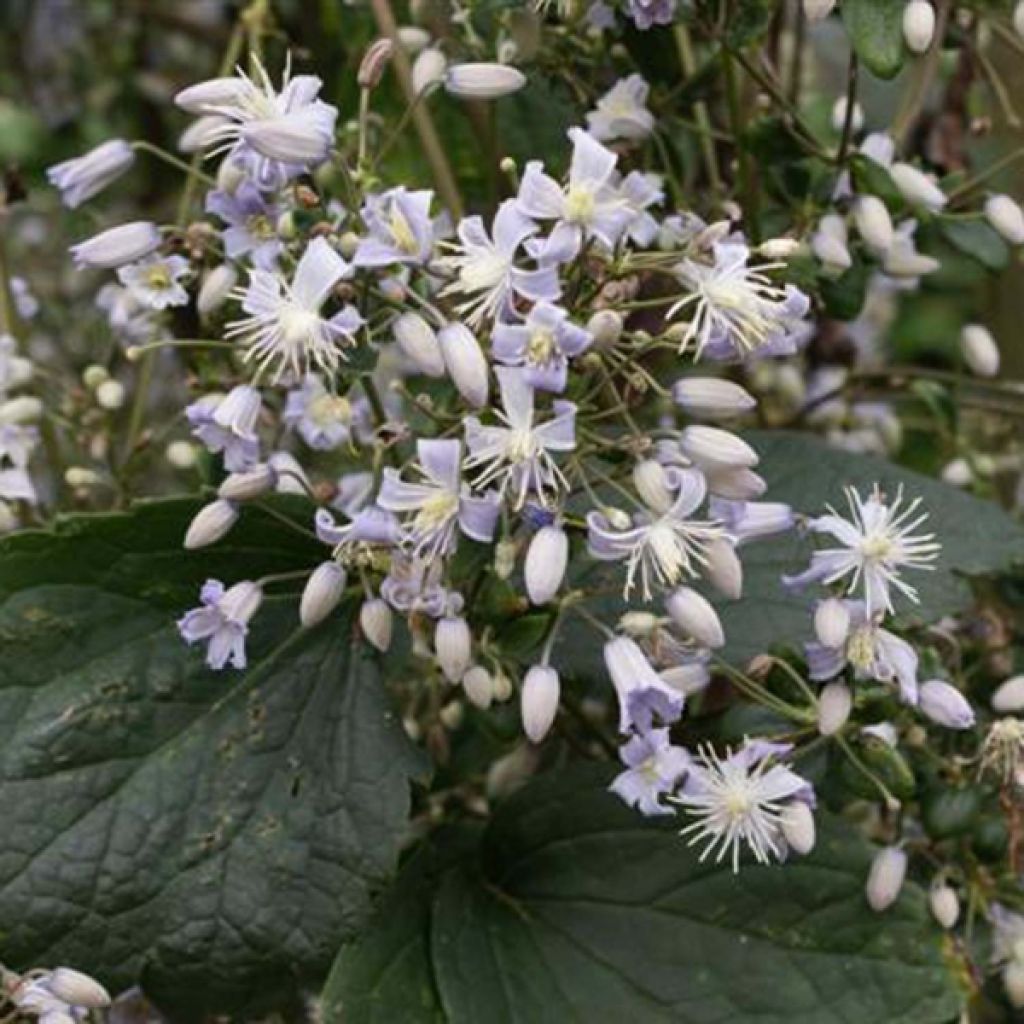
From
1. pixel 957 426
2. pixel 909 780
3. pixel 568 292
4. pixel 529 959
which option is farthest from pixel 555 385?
pixel 957 426

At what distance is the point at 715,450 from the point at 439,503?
0.15 metres

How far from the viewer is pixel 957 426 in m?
1.68

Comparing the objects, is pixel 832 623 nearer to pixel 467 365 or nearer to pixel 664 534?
pixel 664 534

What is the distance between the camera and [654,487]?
1.04 meters

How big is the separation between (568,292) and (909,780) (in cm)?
34

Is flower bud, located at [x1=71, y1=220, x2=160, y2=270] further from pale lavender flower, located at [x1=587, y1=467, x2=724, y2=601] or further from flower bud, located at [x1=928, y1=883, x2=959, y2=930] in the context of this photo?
flower bud, located at [x1=928, y1=883, x2=959, y2=930]

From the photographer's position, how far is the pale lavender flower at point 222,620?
1.12 metres

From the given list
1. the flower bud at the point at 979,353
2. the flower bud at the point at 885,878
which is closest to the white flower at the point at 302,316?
the flower bud at the point at 885,878

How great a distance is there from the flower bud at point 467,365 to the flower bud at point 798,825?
0.97 feet

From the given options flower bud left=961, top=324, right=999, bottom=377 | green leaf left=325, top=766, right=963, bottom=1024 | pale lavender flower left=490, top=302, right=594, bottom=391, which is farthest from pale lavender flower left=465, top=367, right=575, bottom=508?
flower bud left=961, top=324, right=999, bottom=377

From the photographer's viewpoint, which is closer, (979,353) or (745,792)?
(745,792)

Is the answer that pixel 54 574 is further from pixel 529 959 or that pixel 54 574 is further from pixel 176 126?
pixel 176 126

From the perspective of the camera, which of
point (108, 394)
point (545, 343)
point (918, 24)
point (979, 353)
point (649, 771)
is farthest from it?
point (979, 353)

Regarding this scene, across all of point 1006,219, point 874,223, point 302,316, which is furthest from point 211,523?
point 1006,219
